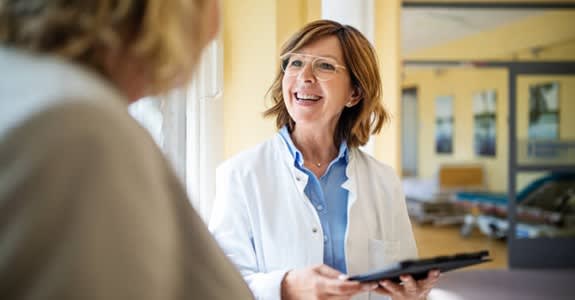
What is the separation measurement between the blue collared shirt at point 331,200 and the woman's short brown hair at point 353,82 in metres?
0.09

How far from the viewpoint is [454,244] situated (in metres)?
8.23

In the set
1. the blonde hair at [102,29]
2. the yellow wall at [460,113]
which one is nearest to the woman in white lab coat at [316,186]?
the blonde hair at [102,29]

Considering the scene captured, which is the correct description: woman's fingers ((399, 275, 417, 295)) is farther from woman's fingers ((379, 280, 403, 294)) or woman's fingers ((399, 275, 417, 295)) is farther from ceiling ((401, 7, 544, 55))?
ceiling ((401, 7, 544, 55))

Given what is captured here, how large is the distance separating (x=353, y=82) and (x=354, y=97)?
6 cm

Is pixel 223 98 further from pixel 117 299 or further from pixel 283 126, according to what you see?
pixel 117 299

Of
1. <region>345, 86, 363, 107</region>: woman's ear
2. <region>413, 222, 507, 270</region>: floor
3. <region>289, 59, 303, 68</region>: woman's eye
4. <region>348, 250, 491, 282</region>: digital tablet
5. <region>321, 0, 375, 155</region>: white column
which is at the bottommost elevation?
<region>413, 222, 507, 270</region>: floor

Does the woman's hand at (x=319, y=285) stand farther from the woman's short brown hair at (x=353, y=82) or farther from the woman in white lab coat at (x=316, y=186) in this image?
the woman's short brown hair at (x=353, y=82)

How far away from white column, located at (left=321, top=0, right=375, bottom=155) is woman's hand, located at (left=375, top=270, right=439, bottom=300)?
1461 mm

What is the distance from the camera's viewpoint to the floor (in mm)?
7214

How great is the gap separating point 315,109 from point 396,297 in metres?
0.57

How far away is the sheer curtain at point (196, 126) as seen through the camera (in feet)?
5.40

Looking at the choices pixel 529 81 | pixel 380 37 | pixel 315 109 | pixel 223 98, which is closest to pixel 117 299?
pixel 315 109

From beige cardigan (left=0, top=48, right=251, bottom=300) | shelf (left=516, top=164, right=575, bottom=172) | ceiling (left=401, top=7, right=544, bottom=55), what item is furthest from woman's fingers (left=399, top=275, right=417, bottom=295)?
ceiling (left=401, top=7, right=544, bottom=55)

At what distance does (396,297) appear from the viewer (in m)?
1.41
